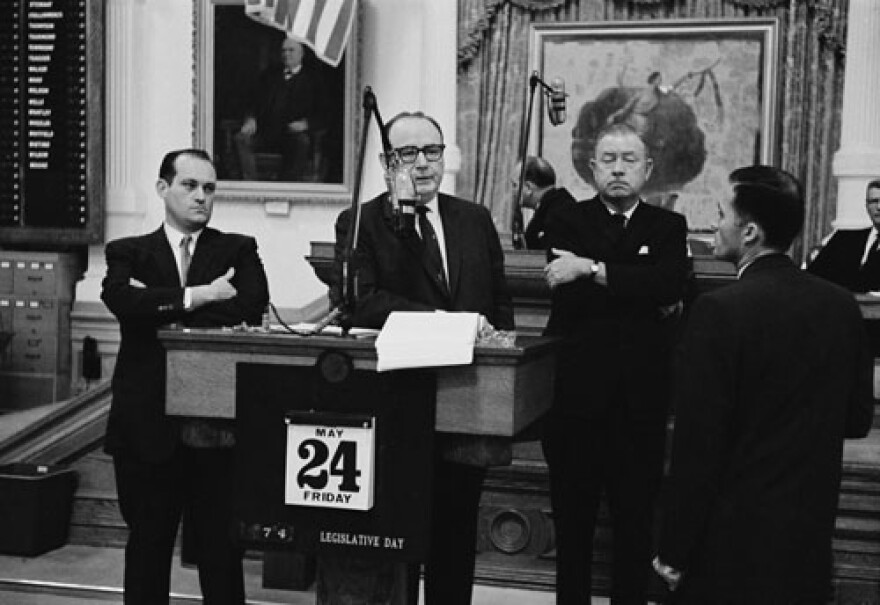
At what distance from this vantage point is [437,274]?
10.7 feet

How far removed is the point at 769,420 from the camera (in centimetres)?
245

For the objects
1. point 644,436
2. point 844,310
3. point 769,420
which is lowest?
point 644,436

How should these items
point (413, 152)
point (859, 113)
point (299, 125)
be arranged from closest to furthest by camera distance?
point (413, 152) → point (859, 113) → point (299, 125)

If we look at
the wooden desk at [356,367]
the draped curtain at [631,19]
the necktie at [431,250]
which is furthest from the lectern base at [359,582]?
the draped curtain at [631,19]

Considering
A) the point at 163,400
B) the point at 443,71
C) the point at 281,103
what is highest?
the point at 443,71

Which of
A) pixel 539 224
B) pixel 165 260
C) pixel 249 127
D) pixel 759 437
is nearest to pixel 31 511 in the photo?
pixel 165 260

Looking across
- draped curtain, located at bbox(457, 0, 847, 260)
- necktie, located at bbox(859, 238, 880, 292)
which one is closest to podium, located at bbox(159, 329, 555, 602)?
necktie, located at bbox(859, 238, 880, 292)

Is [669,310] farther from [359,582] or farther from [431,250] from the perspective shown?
[359,582]

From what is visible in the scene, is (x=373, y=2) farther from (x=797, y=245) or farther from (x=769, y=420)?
(x=769, y=420)

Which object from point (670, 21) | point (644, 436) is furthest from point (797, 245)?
point (644, 436)

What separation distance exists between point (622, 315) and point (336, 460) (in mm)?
1352

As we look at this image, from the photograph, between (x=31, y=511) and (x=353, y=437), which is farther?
(x=31, y=511)

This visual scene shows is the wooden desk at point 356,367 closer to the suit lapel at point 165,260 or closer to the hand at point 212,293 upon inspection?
the hand at point 212,293

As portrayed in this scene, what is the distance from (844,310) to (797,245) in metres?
4.85
